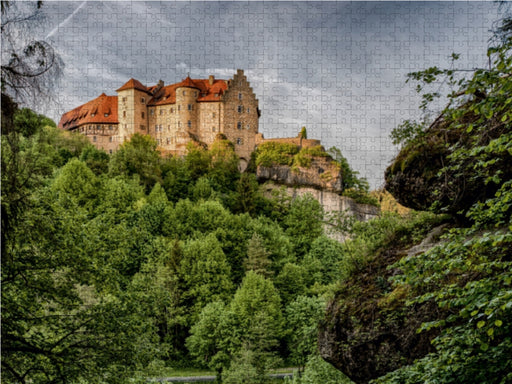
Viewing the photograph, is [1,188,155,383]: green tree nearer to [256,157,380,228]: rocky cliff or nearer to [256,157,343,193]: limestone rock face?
[256,157,380,228]: rocky cliff

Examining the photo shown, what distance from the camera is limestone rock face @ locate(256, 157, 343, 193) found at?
4659 centimetres

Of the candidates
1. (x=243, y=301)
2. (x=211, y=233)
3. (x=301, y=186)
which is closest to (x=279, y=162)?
(x=301, y=186)

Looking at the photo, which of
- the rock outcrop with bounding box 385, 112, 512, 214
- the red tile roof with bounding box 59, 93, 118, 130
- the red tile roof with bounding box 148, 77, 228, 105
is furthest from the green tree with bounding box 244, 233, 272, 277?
the rock outcrop with bounding box 385, 112, 512, 214

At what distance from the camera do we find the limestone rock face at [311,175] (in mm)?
46594

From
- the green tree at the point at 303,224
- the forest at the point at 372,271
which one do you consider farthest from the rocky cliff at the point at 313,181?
the forest at the point at 372,271

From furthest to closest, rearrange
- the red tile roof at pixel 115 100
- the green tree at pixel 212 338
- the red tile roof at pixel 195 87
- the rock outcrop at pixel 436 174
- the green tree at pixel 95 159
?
the red tile roof at pixel 195 87 → the red tile roof at pixel 115 100 → the green tree at pixel 95 159 → the green tree at pixel 212 338 → the rock outcrop at pixel 436 174

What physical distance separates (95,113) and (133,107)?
3.84 meters

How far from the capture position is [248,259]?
1428 inches

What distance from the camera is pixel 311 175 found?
4772 centimetres

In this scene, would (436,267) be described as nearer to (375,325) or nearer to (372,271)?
(375,325)

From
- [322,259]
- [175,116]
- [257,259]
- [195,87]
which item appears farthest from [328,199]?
[195,87]

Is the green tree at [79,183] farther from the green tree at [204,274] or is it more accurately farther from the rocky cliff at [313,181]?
the rocky cliff at [313,181]

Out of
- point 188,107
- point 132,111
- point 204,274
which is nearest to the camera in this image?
point 204,274

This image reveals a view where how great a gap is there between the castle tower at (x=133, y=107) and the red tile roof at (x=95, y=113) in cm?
96
